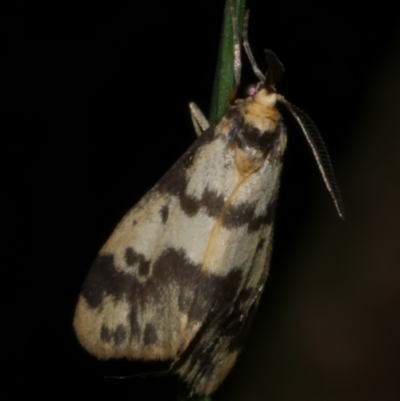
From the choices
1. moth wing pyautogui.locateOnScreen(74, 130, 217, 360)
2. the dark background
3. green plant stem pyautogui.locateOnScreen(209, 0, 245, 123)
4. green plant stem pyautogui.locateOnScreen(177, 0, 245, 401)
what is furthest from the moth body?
the dark background

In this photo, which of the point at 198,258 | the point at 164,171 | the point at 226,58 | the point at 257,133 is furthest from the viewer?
the point at 164,171

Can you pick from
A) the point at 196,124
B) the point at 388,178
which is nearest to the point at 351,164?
the point at 388,178

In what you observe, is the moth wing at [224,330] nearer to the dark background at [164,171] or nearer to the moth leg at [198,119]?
the moth leg at [198,119]

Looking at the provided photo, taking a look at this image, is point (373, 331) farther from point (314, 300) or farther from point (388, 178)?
point (388, 178)

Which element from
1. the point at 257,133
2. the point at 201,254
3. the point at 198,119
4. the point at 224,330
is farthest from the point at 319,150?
the point at 224,330

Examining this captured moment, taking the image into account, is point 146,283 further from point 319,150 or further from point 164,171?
point 164,171

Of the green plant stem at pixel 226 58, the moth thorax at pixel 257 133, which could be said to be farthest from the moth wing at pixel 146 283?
the green plant stem at pixel 226 58

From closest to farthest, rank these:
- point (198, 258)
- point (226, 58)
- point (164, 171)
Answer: point (226, 58) → point (198, 258) → point (164, 171)
